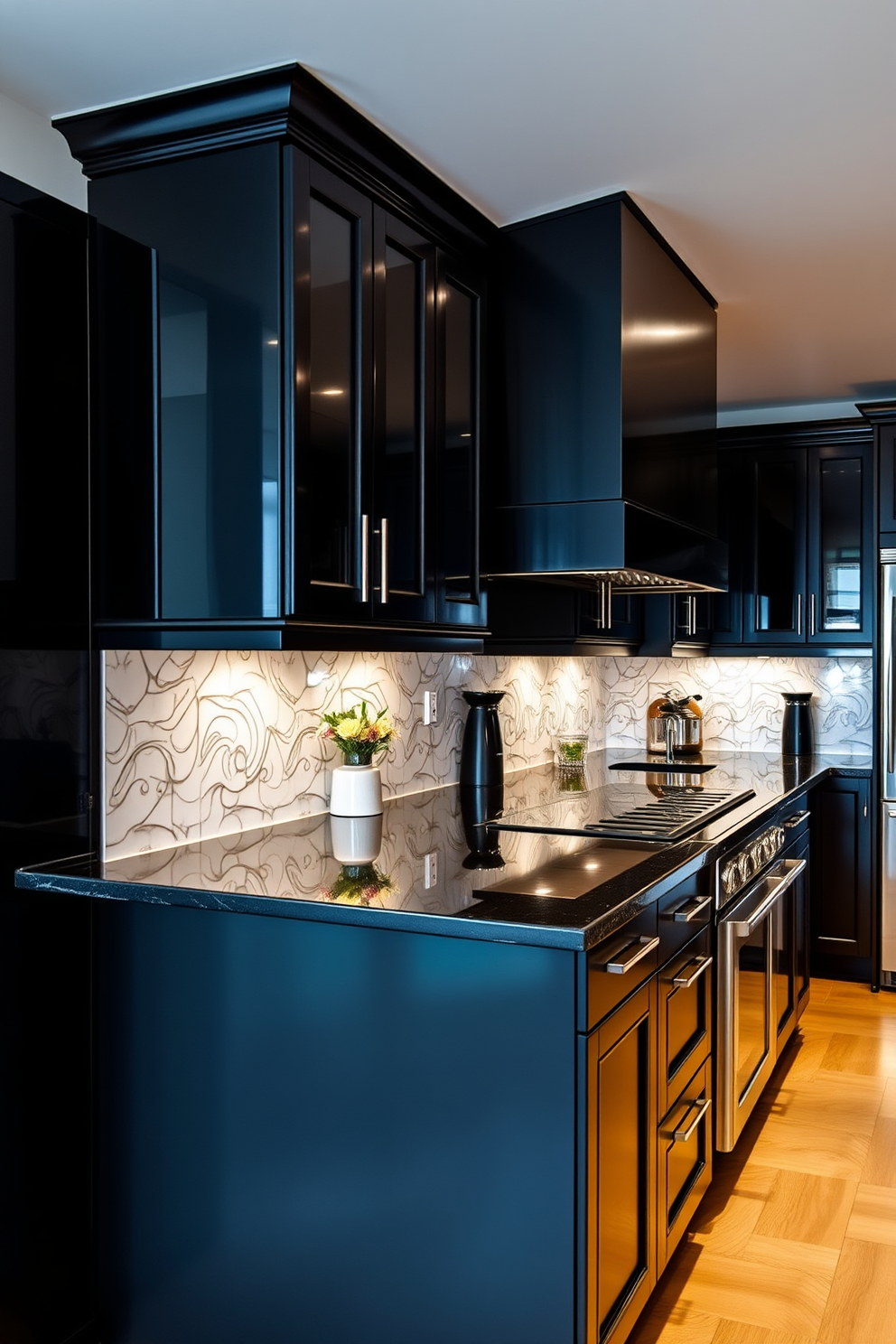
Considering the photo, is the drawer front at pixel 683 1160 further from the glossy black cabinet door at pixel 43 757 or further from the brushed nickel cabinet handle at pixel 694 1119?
the glossy black cabinet door at pixel 43 757

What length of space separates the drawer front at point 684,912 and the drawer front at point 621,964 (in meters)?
0.07

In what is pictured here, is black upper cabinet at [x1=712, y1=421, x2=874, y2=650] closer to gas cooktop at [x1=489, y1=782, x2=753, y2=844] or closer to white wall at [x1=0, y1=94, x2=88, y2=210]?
gas cooktop at [x1=489, y1=782, x2=753, y2=844]

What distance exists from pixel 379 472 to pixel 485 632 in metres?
0.59

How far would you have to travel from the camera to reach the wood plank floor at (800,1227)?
2264 mm

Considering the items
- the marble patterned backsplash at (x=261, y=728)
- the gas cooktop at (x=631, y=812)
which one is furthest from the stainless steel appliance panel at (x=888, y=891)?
the marble patterned backsplash at (x=261, y=728)

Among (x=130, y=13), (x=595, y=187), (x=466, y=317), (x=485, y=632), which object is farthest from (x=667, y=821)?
(x=130, y=13)

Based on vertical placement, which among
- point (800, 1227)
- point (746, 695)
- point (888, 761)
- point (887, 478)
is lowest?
point (800, 1227)

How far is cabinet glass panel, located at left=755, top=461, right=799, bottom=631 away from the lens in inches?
185

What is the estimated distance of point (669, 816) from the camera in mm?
2865

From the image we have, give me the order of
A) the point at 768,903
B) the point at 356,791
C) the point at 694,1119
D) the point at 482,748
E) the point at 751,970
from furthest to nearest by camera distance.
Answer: the point at 482,748, the point at 768,903, the point at 751,970, the point at 356,791, the point at 694,1119

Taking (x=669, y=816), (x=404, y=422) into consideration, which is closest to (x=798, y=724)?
(x=669, y=816)

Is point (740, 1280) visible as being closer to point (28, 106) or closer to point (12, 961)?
point (12, 961)

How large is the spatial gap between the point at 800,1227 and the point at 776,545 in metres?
2.89

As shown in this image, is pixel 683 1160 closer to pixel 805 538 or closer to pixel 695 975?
pixel 695 975
